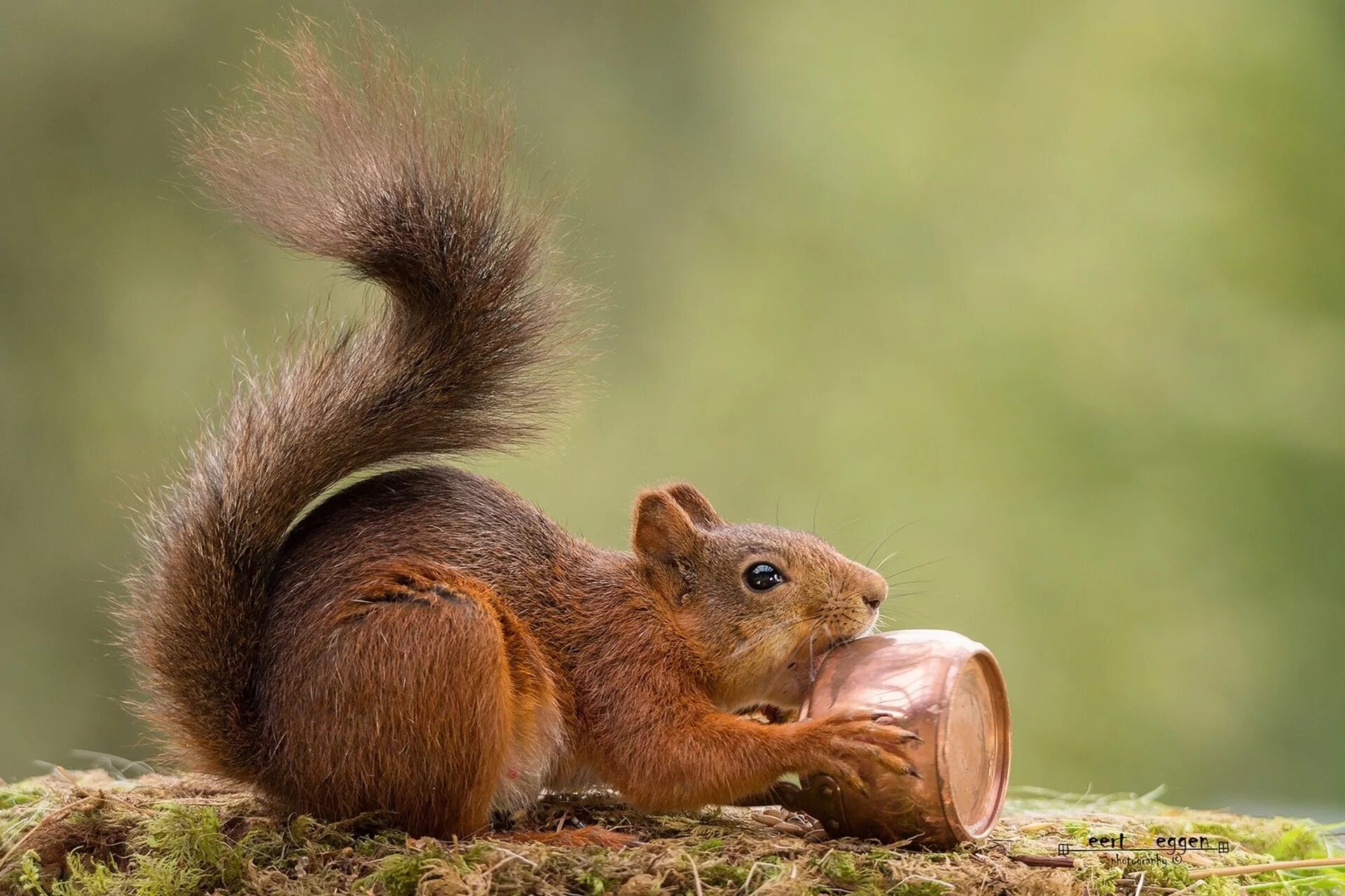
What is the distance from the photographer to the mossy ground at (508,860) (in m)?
1.96

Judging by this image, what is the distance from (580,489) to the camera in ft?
16.4

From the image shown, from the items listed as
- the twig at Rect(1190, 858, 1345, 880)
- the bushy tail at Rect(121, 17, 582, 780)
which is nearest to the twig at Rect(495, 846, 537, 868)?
the bushy tail at Rect(121, 17, 582, 780)

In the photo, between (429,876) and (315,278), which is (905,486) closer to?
(315,278)

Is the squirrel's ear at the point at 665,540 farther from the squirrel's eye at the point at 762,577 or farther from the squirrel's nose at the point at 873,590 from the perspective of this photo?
the squirrel's nose at the point at 873,590

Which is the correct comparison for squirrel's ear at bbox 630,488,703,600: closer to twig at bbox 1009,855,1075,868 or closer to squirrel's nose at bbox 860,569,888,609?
squirrel's nose at bbox 860,569,888,609

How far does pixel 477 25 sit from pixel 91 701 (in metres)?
3.12

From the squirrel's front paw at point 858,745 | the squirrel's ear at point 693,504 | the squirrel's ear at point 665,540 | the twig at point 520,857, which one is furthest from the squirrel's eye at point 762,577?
the twig at point 520,857

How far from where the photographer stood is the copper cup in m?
2.15

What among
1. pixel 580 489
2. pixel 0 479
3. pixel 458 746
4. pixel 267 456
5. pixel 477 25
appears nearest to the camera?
pixel 458 746

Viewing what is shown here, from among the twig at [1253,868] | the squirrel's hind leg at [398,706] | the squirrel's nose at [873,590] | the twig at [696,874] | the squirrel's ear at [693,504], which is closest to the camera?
the twig at [696,874]

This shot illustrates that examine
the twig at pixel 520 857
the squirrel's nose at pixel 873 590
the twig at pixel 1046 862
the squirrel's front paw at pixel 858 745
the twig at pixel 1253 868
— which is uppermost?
the squirrel's nose at pixel 873 590

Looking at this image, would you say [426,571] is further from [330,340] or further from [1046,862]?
[1046,862]

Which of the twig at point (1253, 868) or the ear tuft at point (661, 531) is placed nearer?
the twig at point (1253, 868)

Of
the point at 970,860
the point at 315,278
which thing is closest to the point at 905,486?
the point at 315,278
